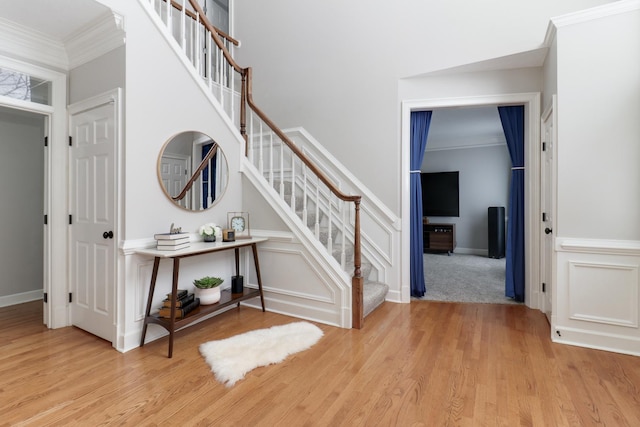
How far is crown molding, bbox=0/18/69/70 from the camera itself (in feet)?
8.69

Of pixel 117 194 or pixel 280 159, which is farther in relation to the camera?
pixel 280 159

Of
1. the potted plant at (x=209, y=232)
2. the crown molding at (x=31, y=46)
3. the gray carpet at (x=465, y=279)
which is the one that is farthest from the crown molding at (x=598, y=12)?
the crown molding at (x=31, y=46)

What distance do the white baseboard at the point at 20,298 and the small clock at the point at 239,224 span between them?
272 cm

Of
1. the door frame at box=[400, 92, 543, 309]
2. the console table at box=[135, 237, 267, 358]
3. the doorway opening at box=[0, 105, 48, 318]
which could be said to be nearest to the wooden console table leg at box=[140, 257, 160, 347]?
the console table at box=[135, 237, 267, 358]

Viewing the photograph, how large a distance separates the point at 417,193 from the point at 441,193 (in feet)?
14.0

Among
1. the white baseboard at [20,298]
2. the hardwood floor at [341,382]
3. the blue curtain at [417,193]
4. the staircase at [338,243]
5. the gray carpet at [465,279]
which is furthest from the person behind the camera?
the gray carpet at [465,279]

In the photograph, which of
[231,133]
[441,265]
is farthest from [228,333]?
[441,265]

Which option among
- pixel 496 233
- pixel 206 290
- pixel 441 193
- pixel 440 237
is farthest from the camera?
pixel 441 193

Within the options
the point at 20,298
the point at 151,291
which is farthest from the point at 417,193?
the point at 20,298

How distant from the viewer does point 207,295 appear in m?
2.86

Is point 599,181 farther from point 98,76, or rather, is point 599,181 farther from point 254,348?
point 98,76

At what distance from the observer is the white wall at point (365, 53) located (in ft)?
11.1

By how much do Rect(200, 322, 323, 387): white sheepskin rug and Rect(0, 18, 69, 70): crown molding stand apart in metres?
2.91

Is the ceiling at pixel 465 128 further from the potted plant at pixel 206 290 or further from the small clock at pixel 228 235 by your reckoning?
the potted plant at pixel 206 290
